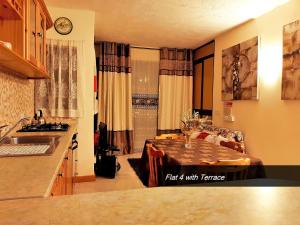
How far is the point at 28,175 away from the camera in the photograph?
3.86ft

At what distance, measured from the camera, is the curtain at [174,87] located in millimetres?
5914

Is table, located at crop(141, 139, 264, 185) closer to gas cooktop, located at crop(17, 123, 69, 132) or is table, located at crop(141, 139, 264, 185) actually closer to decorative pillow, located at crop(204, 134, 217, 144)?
decorative pillow, located at crop(204, 134, 217, 144)

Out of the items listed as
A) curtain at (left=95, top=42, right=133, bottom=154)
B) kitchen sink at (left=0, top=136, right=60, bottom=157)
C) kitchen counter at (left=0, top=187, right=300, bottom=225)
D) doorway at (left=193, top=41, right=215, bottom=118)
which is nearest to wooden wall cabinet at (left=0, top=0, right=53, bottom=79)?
kitchen sink at (left=0, top=136, right=60, bottom=157)

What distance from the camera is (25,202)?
29.1 inches

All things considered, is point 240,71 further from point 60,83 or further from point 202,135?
point 60,83

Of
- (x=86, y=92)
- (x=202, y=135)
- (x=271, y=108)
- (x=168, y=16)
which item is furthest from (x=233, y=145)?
(x=86, y=92)

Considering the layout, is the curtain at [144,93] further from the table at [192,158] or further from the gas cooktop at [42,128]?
the gas cooktop at [42,128]

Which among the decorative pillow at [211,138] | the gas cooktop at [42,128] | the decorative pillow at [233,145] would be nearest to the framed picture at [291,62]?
the decorative pillow at [233,145]

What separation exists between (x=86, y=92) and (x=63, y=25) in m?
0.98

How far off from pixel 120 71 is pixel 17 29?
3654 mm

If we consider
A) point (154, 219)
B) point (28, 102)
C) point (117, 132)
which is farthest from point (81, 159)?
point (154, 219)

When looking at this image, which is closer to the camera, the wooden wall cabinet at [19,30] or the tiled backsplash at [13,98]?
the wooden wall cabinet at [19,30]

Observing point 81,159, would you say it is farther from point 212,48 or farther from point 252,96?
point 212,48

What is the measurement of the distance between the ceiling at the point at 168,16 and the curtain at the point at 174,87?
79 centimetres
